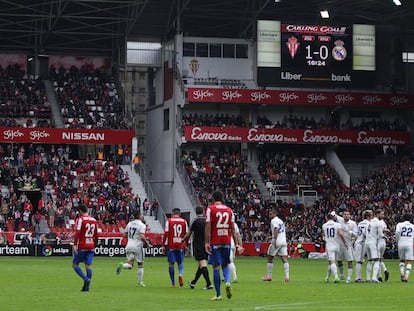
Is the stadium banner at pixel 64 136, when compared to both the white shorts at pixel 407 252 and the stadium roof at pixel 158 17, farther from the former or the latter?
the white shorts at pixel 407 252

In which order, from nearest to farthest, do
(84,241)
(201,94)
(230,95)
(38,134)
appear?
(84,241), (38,134), (201,94), (230,95)

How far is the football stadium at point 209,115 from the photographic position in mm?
67562

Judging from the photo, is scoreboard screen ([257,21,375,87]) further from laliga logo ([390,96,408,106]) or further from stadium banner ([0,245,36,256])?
stadium banner ([0,245,36,256])

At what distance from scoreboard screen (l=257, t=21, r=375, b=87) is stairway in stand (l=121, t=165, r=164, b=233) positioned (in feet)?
35.8

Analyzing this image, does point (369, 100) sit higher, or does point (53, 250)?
point (369, 100)

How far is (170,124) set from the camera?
244ft

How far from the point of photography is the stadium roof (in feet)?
236

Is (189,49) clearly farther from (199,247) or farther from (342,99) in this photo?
(199,247)

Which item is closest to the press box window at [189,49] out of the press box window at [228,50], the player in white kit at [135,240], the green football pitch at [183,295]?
the press box window at [228,50]

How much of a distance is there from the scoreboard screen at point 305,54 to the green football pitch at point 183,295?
116 feet

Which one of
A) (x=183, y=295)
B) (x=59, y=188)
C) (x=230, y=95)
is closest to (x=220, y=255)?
(x=183, y=295)

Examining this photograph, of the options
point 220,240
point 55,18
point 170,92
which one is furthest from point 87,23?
point 220,240

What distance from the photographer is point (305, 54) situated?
70000mm

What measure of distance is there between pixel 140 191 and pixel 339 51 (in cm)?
1664
